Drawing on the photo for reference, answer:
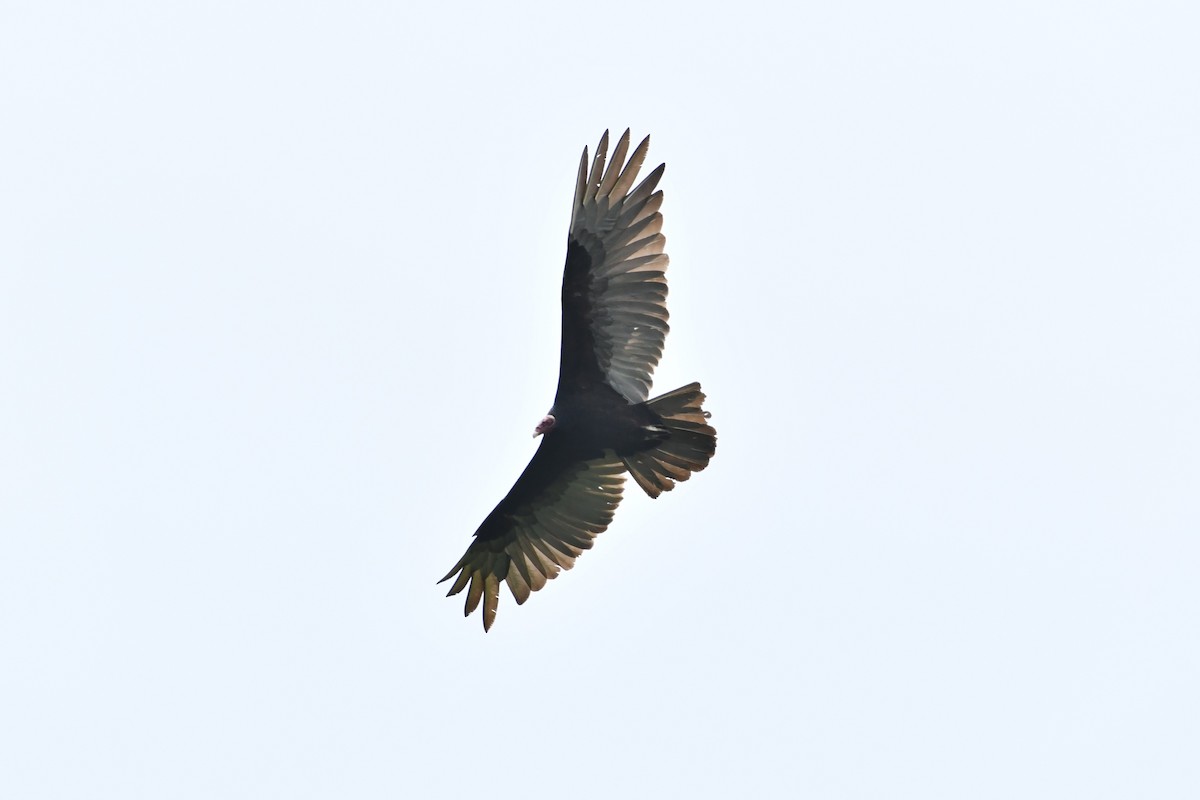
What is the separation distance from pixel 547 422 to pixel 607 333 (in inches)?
43.8

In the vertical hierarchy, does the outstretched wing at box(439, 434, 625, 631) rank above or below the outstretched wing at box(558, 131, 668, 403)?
below

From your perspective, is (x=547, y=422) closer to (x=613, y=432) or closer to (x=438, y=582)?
(x=613, y=432)

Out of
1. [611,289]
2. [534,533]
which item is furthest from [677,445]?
[534,533]

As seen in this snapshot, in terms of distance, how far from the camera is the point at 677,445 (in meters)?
19.2

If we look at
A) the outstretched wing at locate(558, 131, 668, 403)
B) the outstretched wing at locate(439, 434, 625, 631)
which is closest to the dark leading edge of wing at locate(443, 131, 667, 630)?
the outstretched wing at locate(558, 131, 668, 403)

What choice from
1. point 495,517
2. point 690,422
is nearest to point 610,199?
point 690,422

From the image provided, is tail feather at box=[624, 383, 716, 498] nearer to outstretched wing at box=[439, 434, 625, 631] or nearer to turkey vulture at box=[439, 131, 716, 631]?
turkey vulture at box=[439, 131, 716, 631]

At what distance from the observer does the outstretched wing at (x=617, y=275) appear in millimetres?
18969

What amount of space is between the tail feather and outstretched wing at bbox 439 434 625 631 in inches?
34.8

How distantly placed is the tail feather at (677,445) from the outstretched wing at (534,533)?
0.88 meters

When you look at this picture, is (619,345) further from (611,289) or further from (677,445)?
(677,445)

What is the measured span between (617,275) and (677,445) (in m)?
1.74

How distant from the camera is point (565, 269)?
1911 centimetres

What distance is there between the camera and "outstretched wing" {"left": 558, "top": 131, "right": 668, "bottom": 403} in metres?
19.0
